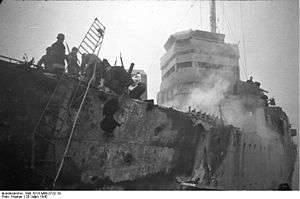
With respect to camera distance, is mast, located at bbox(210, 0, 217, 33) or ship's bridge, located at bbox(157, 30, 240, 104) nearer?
ship's bridge, located at bbox(157, 30, 240, 104)

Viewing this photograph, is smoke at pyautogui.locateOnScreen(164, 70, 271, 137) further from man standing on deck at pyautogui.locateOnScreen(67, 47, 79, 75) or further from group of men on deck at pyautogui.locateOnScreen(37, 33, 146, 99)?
man standing on deck at pyautogui.locateOnScreen(67, 47, 79, 75)

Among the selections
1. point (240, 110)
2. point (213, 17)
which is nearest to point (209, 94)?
point (240, 110)

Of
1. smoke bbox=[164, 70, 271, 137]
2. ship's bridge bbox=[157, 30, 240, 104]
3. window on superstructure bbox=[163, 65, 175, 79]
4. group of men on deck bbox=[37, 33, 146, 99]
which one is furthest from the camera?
window on superstructure bbox=[163, 65, 175, 79]

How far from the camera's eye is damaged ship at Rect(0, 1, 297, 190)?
388 centimetres

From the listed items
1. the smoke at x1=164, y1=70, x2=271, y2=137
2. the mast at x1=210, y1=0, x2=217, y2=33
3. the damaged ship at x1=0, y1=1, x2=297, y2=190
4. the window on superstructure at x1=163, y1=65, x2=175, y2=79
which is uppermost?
the mast at x1=210, y1=0, x2=217, y2=33

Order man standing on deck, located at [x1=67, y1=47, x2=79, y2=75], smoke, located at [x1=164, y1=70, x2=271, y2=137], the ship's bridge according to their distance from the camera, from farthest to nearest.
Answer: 1. the ship's bridge
2. smoke, located at [x1=164, y1=70, x2=271, y2=137]
3. man standing on deck, located at [x1=67, y1=47, x2=79, y2=75]

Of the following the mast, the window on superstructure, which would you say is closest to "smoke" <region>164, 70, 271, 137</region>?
the window on superstructure

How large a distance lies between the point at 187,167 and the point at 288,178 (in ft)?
21.2

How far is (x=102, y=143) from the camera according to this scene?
4570 millimetres

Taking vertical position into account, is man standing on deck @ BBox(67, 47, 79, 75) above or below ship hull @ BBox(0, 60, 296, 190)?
above

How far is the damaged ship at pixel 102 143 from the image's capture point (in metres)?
3.88

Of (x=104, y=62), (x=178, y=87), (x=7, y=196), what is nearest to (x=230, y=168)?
(x=104, y=62)

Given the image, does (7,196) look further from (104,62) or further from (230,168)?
(230,168)

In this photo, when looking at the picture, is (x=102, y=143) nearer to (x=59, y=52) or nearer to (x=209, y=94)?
(x=59, y=52)
